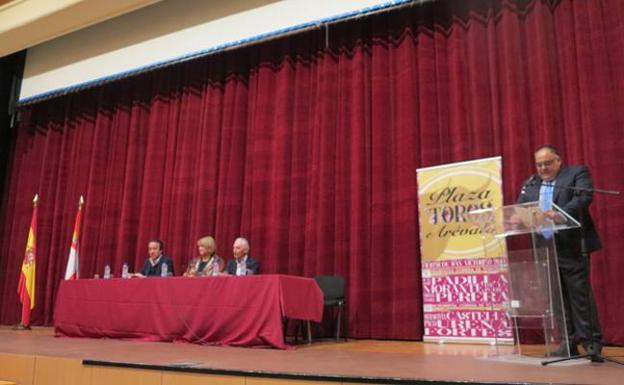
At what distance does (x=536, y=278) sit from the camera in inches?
109

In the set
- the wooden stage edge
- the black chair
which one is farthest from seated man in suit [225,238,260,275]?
the wooden stage edge

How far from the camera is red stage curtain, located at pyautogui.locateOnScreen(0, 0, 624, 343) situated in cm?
448

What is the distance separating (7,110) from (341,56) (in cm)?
508

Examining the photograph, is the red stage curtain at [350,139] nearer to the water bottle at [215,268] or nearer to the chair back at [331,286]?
the chair back at [331,286]

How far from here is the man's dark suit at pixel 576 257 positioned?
2805 millimetres

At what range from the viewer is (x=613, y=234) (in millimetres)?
4090

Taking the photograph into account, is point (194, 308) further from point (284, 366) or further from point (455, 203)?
point (455, 203)

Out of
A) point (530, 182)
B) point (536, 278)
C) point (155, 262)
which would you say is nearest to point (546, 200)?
point (530, 182)

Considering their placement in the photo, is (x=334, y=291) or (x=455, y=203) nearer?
(x=455, y=203)

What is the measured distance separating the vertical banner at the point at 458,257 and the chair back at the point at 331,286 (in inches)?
27.8

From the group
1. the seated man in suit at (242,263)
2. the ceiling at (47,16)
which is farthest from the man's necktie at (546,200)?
the ceiling at (47,16)

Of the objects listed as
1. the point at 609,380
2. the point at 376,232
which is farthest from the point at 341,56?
the point at 609,380

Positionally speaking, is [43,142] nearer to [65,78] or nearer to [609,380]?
[65,78]

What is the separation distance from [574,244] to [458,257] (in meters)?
1.50
